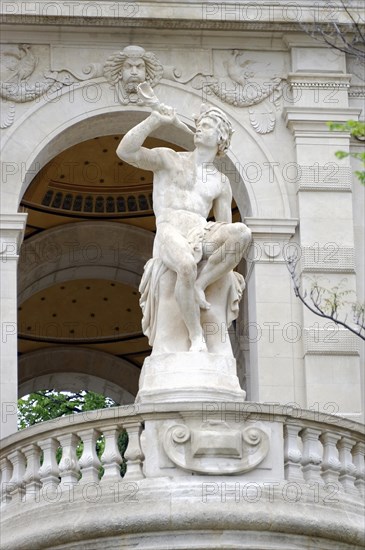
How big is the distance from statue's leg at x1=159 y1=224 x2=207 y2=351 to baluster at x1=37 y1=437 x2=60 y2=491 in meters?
1.85

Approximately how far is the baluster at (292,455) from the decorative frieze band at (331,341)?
6.17m

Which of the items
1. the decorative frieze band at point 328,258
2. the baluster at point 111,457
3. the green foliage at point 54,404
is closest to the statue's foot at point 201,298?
the baluster at point 111,457

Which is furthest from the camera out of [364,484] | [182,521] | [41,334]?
[41,334]

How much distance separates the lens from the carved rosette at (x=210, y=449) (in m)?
22.2

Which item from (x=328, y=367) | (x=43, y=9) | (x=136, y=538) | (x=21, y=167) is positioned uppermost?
(x=43, y=9)

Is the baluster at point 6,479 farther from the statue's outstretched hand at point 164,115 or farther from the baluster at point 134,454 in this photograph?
the statue's outstretched hand at point 164,115

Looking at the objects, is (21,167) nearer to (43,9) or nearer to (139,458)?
(43,9)

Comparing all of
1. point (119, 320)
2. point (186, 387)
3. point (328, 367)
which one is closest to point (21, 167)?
point (328, 367)

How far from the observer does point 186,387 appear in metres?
22.8

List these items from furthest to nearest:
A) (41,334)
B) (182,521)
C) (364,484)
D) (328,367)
Result: (41,334), (328,367), (364,484), (182,521)

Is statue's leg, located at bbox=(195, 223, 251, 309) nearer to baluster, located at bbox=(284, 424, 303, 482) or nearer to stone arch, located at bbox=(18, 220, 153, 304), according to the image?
baluster, located at bbox=(284, 424, 303, 482)

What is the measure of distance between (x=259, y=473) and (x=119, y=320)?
17.2 meters

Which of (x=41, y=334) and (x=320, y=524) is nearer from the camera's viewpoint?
(x=320, y=524)

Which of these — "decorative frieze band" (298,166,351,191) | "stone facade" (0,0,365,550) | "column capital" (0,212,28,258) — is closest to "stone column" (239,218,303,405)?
"stone facade" (0,0,365,550)
